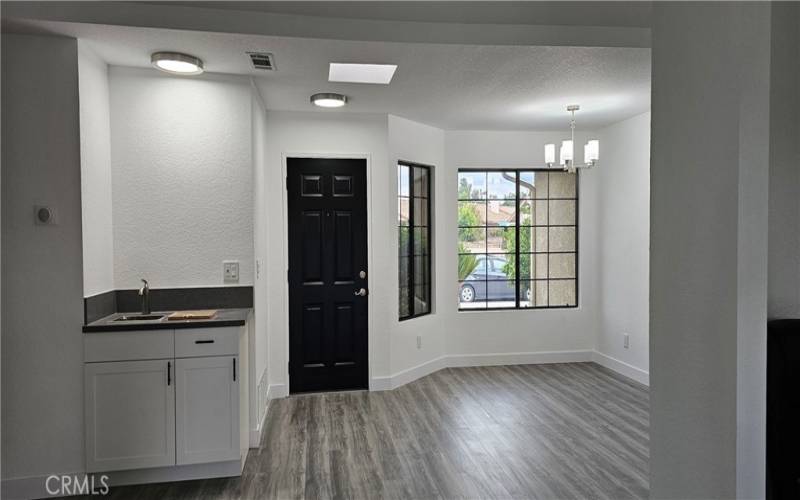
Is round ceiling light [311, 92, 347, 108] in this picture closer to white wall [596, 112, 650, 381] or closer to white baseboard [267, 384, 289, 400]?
white baseboard [267, 384, 289, 400]

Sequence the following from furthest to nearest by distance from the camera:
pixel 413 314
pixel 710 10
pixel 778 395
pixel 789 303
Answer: pixel 413 314, pixel 789 303, pixel 778 395, pixel 710 10

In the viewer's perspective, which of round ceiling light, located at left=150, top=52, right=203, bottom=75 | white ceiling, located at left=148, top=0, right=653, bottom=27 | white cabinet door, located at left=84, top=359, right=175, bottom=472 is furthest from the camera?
round ceiling light, located at left=150, top=52, right=203, bottom=75

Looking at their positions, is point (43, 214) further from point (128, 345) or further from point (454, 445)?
point (454, 445)

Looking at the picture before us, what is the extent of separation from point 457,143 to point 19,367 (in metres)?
4.21

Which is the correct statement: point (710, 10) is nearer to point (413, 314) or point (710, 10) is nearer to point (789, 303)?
point (789, 303)

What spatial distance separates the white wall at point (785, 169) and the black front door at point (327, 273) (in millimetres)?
3342

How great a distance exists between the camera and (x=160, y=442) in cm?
287

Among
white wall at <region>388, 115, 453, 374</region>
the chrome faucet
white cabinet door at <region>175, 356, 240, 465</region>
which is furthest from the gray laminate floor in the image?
the chrome faucet

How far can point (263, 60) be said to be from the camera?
122 inches

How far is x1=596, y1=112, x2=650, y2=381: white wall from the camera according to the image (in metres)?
4.80

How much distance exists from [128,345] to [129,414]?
1.27 ft

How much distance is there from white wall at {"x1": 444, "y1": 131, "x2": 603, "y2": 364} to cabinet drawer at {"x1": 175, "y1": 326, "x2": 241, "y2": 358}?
9.17ft

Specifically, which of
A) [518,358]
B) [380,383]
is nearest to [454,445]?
[380,383]

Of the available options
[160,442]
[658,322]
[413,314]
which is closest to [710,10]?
[658,322]
